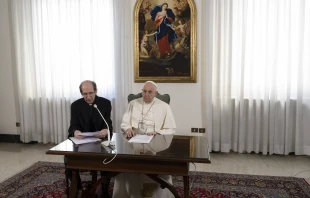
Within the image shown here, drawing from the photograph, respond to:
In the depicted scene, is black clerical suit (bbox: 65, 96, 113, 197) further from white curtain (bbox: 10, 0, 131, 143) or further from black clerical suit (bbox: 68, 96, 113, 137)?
white curtain (bbox: 10, 0, 131, 143)

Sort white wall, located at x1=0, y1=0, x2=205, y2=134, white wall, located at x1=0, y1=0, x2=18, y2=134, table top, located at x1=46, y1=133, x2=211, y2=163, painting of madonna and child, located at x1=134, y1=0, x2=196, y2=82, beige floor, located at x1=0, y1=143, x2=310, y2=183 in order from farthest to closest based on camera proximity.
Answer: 1. white wall, located at x1=0, y1=0, x2=18, y2=134
2. white wall, located at x1=0, y1=0, x2=205, y2=134
3. painting of madonna and child, located at x1=134, y1=0, x2=196, y2=82
4. beige floor, located at x1=0, y1=143, x2=310, y2=183
5. table top, located at x1=46, y1=133, x2=211, y2=163

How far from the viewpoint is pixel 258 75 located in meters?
3.74

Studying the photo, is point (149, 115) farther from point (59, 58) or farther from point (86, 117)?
point (59, 58)

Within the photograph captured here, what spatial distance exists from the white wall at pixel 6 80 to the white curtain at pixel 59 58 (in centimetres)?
26

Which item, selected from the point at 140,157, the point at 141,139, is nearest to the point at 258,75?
the point at 141,139

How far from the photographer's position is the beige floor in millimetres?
3244

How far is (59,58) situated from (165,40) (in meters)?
1.89

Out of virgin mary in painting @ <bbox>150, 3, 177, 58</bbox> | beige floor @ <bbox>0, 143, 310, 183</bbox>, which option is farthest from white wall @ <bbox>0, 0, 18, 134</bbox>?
virgin mary in painting @ <bbox>150, 3, 177, 58</bbox>

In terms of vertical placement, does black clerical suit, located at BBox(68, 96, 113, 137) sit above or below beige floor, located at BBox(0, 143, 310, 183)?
above

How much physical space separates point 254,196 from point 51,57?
12.4ft

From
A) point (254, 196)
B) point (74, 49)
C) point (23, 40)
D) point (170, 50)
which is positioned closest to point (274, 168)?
point (254, 196)

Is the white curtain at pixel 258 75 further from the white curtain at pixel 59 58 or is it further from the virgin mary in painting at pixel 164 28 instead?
the white curtain at pixel 59 58

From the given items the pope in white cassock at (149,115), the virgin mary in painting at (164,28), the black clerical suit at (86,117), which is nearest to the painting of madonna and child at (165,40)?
the virgin mary in painting at (164,28)

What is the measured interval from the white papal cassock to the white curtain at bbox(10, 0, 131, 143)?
1.41 m
